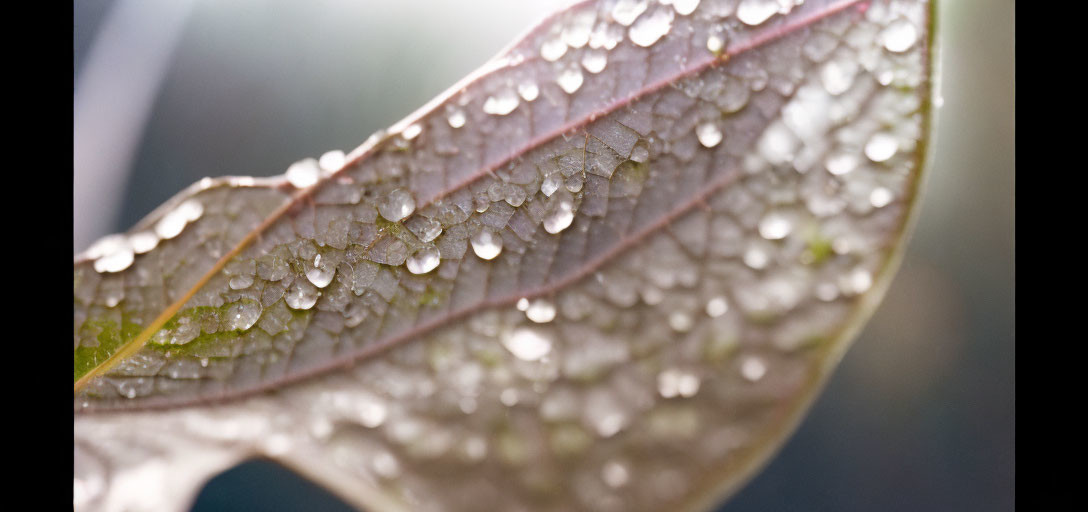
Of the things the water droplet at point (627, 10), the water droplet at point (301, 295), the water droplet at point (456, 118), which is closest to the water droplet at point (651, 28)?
the water droplet at point (627, 10)

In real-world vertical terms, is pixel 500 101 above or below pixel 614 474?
above

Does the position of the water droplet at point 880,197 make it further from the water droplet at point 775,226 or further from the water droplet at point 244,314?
the water droplet at point 244,314

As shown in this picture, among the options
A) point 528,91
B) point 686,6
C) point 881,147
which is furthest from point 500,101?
point 881,147

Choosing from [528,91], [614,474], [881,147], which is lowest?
[614,474]

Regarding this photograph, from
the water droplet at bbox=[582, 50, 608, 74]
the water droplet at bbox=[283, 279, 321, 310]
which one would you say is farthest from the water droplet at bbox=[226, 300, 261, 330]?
the water droplet at bbox=[582, 50, 608, 74]

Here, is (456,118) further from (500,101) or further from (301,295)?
(301,295)
